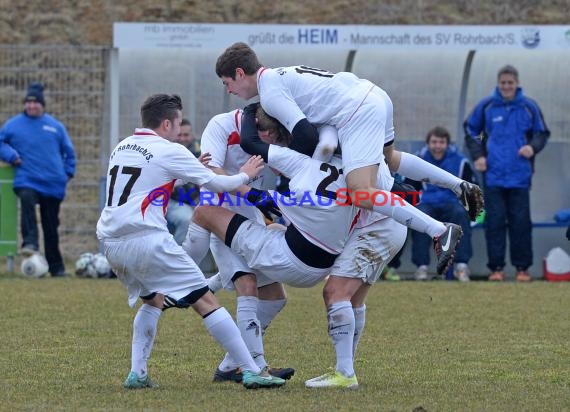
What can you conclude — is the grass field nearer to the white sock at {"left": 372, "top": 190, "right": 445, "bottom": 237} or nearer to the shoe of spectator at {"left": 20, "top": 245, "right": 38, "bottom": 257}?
the white sock at {"left": 372, "top": 190, "right": 445, "bottom": 237}

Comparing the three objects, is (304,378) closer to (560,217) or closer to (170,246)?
(170,246)

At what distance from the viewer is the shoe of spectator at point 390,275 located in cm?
1523

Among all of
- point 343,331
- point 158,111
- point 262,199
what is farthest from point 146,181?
point 343,331

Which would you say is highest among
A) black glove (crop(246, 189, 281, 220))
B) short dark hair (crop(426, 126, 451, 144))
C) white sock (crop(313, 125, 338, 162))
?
short dark hair (crop(426, 126, 451, 144))

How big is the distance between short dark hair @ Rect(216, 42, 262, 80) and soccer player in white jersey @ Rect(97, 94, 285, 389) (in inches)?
21.9

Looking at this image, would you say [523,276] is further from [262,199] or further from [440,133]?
[262,199]

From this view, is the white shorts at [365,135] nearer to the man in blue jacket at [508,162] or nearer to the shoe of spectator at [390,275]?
the man in blue jacket at [508,162]

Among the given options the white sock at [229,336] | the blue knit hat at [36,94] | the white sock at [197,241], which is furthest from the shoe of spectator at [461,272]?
the white sock at [229,336]

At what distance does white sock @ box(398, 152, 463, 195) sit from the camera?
329 inches

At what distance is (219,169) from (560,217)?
8.36 metres

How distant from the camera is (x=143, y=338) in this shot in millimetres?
7398

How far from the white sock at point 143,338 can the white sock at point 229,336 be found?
346 mm

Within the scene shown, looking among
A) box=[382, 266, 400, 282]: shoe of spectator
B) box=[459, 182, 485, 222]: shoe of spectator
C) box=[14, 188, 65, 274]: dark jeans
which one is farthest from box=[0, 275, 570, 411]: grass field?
box=[14, 188, 65, 274]: dark jeans

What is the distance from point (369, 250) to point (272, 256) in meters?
0.56
